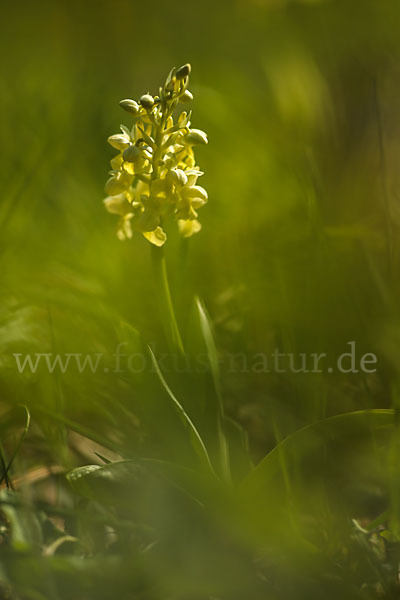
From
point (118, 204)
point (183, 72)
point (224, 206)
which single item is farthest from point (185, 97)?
point (224, 206)

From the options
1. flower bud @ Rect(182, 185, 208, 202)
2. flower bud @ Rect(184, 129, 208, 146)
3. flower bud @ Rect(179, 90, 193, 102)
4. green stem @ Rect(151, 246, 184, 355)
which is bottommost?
green stem @ Rect(151, 246, 184, 355)

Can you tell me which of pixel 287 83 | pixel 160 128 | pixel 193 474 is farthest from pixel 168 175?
pixel 287 83

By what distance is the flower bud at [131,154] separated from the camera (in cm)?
52

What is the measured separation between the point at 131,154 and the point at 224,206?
1.21 ft

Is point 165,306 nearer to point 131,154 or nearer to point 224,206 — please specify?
point 131,154

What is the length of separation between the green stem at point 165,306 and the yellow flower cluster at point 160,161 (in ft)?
0.06

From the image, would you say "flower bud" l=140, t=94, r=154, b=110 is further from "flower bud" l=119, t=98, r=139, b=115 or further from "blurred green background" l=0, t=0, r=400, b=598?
"blurred green background" l=0, t=0, r=400, b=598

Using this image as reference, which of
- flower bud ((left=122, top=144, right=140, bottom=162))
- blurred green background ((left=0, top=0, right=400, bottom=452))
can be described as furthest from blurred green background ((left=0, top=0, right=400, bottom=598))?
flower bud ((left=122, top=144, right=140, bottom=162))

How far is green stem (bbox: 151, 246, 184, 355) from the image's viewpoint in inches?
21.4

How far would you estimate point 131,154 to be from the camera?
0.52 metres

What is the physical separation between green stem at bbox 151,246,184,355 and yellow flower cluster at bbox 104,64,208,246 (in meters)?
0.02

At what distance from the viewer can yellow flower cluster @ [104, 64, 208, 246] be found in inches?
21.3

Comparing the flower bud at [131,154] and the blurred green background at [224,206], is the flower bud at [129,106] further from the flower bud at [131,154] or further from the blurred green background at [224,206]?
the blurred green background at [224,206]

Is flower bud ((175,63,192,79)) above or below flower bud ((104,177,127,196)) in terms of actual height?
above
